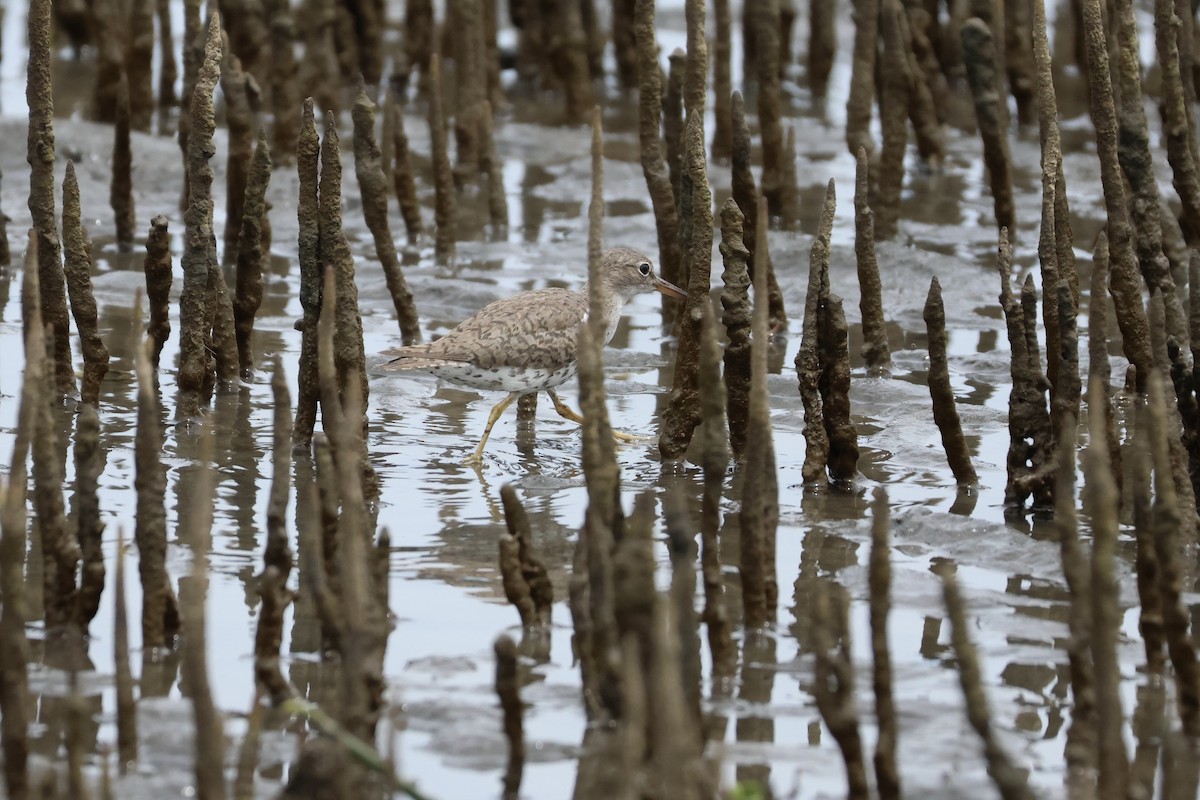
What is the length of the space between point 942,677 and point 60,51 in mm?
9899

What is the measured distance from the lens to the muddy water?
4.07 metres

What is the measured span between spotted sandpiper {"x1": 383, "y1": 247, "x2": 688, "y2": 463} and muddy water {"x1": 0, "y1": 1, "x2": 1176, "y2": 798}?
8.8 inches

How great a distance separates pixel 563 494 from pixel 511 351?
832 millimetres

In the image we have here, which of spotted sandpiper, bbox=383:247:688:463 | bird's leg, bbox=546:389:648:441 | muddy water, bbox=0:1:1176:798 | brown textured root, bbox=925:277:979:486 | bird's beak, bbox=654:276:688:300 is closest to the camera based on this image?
muddy water, bbox=0:1:1176:798

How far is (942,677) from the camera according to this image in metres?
4.43

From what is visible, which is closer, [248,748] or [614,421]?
[248,748]

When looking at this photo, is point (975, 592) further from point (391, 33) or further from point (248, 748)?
point (391, 33)

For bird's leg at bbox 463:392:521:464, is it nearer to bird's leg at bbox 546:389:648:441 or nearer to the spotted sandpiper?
the spotted sandpiper

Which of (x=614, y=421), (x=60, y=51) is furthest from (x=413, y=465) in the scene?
(x=60, y=51)

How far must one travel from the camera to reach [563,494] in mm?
5930

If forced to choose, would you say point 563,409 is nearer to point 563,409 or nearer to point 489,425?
point 563,409

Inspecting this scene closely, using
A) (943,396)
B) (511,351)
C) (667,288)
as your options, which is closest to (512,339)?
(511,351)

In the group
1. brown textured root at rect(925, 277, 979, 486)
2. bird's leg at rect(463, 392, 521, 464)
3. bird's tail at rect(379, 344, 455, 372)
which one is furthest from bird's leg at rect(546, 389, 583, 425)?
brown textured root at rect(925, 277, 979, 486)

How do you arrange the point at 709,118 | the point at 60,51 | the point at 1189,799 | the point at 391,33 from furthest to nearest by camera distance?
the point at 391,33, the point at 60,51, the point at 709,118, the point at 1189,799
